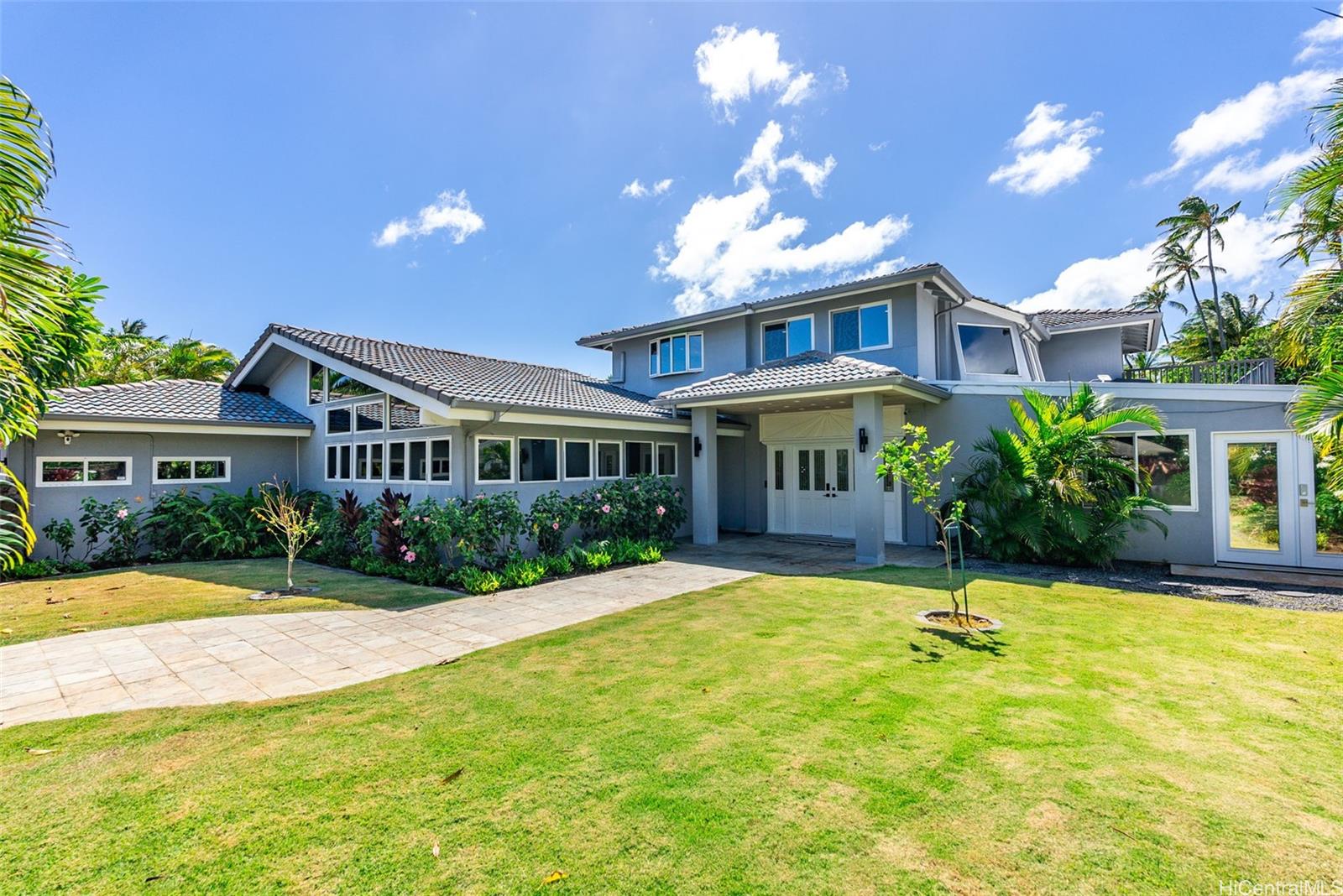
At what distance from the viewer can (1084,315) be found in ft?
64.8

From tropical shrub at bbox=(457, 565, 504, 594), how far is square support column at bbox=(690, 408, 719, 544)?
6.11 m

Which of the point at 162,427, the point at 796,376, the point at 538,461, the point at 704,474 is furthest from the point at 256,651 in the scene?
the point at 796,376

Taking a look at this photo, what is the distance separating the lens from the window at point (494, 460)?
11375 mm

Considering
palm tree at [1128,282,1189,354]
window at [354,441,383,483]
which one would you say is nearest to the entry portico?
window at [354,441,383,483]

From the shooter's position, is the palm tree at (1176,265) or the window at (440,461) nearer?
the window at (440,461)

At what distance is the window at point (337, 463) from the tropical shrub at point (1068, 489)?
15740 mm

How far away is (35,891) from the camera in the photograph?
2654 mm

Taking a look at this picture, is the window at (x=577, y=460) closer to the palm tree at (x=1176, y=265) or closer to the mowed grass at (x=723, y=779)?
the mowed grass at (x=723, y=779)

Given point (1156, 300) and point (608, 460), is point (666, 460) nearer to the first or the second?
point (608, 460)

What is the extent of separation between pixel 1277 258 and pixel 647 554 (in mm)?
12778

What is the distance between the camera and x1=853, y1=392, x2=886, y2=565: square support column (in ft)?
38.3

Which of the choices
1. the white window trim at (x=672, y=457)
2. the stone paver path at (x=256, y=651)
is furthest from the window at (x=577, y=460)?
the stone paver path at (x=256, y=651)

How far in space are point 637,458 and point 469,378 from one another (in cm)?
479

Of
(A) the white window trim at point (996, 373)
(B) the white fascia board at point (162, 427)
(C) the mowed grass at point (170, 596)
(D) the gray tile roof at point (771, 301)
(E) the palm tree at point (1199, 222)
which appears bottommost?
(C) the mowed grass at point (170, 596)
